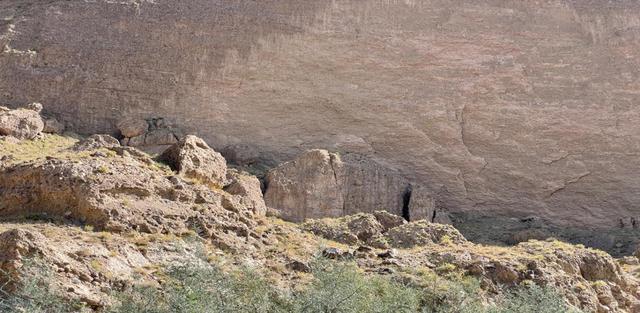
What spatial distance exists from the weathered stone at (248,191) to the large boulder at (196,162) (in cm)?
27

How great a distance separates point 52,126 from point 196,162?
21.5 feet

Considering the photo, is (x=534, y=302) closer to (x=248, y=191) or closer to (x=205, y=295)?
(x=205, y=295)

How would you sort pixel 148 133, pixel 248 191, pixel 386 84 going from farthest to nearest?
1. pixel 386 84
2. pixel 148 133
3. pixel 248 191

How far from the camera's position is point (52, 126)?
29.9 m

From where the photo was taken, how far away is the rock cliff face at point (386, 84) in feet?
106

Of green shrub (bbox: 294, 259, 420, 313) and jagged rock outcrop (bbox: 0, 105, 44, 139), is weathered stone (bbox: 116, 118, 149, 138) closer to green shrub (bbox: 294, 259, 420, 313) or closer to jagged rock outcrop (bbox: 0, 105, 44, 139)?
jagged rock outcrop (bbox: 0, 105, 44, 139)

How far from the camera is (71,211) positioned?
19938mm

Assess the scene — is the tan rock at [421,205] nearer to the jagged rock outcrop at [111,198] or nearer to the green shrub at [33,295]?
the jagged rock outcrop at [111,198]

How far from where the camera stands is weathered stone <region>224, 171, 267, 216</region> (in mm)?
24831

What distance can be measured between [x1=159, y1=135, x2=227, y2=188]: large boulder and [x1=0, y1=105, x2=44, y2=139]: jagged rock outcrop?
15.2ft

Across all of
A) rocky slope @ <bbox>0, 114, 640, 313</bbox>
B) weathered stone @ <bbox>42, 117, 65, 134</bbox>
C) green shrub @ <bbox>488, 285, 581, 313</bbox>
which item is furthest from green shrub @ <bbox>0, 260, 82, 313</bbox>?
weathered stone @ <bbox>42, 117, 65, 134</bbox>

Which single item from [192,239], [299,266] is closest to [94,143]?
[192,239]

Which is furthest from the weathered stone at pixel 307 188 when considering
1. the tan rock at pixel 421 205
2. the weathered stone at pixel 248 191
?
the tan rock at pixel 421 205

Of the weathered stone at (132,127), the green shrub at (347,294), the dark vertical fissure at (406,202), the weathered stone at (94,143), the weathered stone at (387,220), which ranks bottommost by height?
the dark vertical fissure at (406,202)
